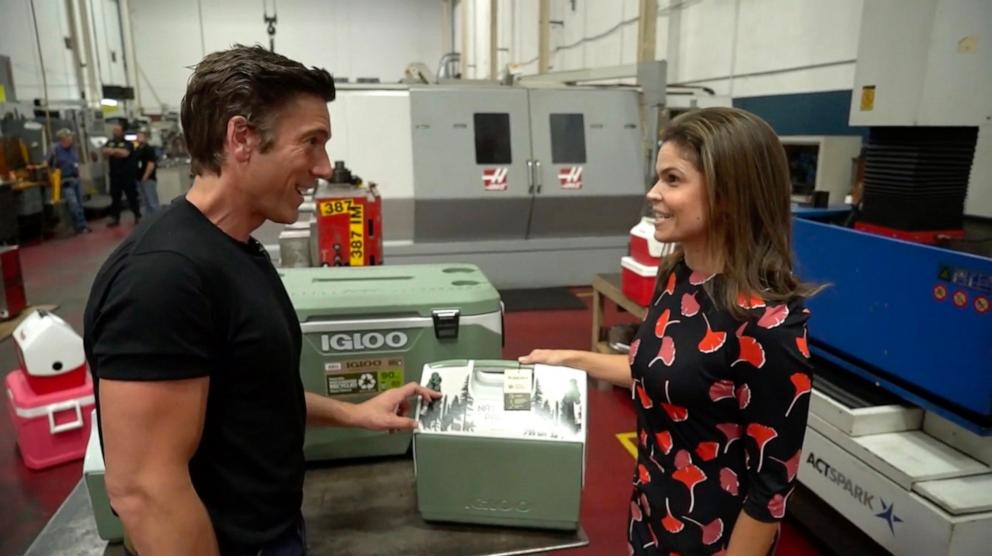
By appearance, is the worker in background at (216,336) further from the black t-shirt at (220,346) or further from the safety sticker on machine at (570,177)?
the safety sticker on machine at (570,177)

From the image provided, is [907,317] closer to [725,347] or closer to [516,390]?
[725,347]

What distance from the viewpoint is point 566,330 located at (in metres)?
4.04

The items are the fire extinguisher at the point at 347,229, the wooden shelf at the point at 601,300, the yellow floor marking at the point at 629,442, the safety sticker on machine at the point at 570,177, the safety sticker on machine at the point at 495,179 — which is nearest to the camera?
the fire extinguisher at the point at 347,229

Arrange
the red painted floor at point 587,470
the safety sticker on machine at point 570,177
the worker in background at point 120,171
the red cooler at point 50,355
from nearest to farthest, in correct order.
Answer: the red painted floor at point 587,470 < the red cooler at point 50,355 < the safety sticker on machine at point 570,177 < the worker in background at point 120,171

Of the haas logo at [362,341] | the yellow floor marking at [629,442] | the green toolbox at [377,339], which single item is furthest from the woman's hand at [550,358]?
the yellow floor marking at [629,442]

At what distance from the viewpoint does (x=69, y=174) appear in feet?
24.4

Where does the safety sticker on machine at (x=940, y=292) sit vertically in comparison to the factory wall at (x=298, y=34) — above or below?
below

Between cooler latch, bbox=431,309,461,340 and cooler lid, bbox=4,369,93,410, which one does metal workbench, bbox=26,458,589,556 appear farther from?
cooler lid, bbox=4,369,93,410

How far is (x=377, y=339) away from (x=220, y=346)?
1.75 ft

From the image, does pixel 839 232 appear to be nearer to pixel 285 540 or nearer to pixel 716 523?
pixel 716 523

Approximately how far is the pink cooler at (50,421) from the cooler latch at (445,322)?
6.58 feet

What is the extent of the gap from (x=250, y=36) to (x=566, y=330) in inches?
432

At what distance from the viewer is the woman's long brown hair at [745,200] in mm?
914

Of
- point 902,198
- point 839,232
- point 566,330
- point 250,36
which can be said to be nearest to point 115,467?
point 839,232
